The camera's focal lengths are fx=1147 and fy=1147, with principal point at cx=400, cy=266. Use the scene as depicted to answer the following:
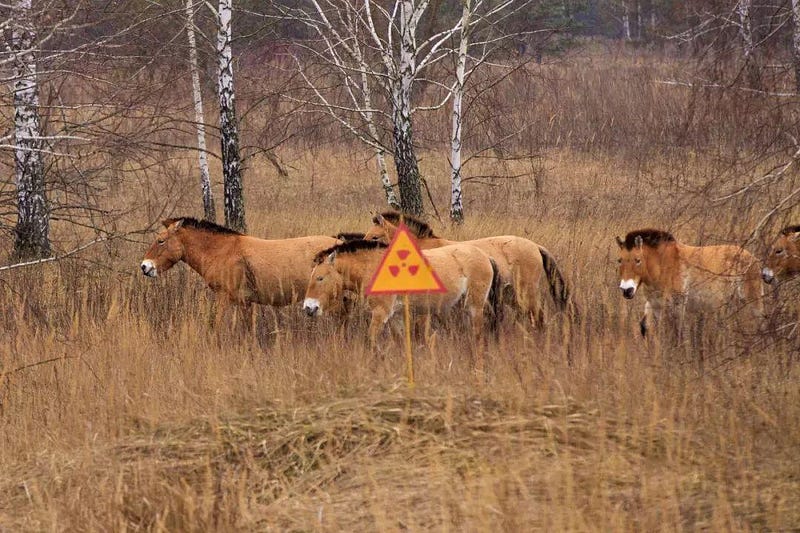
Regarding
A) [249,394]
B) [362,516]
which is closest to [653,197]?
[249,394]

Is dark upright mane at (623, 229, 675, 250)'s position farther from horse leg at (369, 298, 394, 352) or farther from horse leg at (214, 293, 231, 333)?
horse leg at (214, 293, 231, 333)

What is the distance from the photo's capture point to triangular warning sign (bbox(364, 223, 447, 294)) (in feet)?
26.6

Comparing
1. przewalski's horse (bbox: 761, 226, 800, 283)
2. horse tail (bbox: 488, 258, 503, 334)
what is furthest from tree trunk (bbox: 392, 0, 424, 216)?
przewalski's horse (bbox: 761, 226, 800, 283)

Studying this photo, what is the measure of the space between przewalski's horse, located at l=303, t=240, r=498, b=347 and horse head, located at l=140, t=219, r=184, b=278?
7.36 feet

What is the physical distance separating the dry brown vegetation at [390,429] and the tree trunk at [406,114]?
6901 millimetres

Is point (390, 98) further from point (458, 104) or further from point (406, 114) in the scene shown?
point (458, 104)

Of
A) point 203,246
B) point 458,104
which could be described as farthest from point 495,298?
point 458,104

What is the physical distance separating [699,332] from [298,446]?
4.42m

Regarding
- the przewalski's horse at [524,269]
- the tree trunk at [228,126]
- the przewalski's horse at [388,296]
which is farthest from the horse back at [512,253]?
the tree trunk at [228,126]

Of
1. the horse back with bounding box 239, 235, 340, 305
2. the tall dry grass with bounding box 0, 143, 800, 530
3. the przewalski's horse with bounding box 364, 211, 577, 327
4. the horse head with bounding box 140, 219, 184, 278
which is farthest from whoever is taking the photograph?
the horse head with bounding box 140, 219, 184, 278

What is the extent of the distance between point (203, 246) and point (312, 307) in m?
2.42

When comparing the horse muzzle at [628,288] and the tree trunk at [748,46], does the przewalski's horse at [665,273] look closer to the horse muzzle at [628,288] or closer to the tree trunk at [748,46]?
the horse muzzle at [628,288]

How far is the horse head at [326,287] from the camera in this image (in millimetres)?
11539

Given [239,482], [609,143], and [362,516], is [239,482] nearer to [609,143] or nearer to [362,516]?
[362,516]
